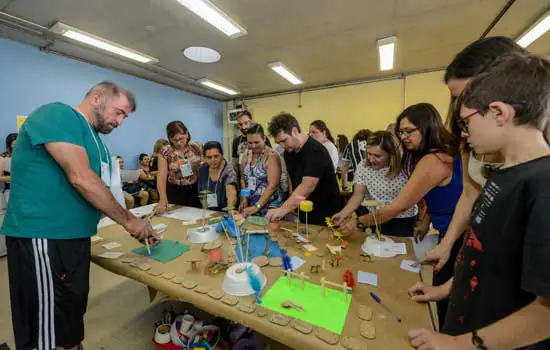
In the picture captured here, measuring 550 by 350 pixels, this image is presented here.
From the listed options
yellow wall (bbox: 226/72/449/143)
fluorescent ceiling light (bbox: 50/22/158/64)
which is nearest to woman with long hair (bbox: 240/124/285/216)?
fluorescent ceiling light (bbox: 50/22/158/64)

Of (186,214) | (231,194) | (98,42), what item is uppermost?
(98,42)

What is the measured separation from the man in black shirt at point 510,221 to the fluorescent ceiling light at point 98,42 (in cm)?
422

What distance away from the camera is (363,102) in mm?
5562

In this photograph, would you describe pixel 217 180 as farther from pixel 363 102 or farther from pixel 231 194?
pixel 363 102

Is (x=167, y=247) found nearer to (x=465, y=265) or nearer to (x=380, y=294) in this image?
(x=380, y=294)

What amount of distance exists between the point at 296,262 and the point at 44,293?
107cm

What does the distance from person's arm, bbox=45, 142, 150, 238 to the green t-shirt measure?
0.04 m

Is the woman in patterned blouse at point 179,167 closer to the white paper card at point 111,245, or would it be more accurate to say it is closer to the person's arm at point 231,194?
the person's arm at point 231,194

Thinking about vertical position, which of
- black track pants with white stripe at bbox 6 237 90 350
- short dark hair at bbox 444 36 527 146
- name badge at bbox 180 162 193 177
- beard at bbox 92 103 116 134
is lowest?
black track pants with white stripe at bbox 6 237 90 350

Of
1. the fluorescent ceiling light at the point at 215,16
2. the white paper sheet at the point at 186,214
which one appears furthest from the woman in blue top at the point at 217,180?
the fluorescent ceiling light at the point at 215,16

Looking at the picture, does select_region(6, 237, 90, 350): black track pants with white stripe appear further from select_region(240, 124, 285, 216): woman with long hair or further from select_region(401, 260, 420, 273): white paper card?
select_region(401, 260, 420, 273): white paper card

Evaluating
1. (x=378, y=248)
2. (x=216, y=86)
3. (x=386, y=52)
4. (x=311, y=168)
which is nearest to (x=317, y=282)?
(x=378, y=248)

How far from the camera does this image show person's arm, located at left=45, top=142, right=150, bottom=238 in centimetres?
98

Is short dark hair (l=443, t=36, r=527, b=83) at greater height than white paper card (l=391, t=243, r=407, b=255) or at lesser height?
greater
